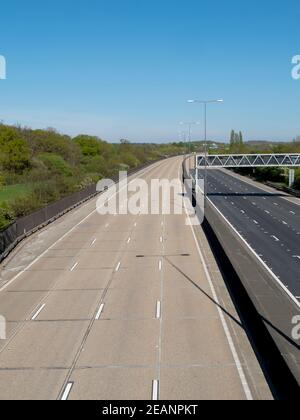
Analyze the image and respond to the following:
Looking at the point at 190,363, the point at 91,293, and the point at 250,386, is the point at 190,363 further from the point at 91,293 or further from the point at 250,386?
the point at 91,293

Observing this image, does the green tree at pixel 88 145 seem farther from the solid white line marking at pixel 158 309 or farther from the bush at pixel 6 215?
the solid white line marking at pixel 158 309

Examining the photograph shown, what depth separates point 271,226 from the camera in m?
43.6

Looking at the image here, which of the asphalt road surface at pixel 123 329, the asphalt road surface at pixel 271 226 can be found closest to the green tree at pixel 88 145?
the asphalt road surface at pixel 271 226

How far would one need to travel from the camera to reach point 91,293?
2175 centimetres

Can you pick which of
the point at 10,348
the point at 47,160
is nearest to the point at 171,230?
the point at 10,348

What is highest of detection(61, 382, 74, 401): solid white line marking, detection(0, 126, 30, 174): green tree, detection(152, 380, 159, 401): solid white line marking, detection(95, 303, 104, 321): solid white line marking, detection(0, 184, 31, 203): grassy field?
detection(0, 126, 30, 174): green tree

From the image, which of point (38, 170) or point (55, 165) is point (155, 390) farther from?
point (55, 165)

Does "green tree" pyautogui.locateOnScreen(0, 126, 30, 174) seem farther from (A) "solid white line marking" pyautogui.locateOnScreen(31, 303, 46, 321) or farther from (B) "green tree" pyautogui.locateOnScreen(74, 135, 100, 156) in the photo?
(A) "solid white line marking" pyautogui.locateOnScreen(31, 303, 46, 321)

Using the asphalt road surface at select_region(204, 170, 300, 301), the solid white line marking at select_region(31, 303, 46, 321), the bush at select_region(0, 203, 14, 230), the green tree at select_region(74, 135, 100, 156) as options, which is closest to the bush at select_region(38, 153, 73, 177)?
the asphalt road surface at select_region(204, 170, 300, 301)

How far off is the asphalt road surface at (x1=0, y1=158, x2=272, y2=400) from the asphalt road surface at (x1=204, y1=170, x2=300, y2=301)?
10.1 feet

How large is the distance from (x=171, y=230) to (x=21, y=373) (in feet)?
88.4

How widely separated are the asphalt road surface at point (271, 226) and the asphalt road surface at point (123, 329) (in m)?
3.09

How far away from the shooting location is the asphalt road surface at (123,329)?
1256cm

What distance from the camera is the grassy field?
65.4 meters
